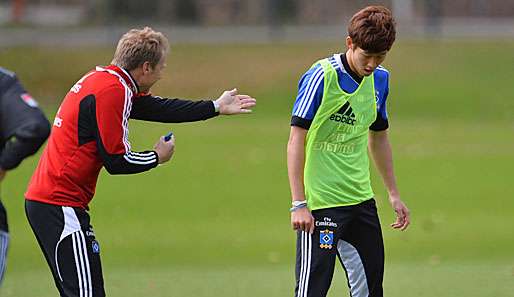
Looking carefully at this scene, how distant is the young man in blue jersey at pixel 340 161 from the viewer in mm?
6543

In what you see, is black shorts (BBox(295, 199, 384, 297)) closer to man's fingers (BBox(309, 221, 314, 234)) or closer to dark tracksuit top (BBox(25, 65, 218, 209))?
man's fingers (BBox(309, 221, 314, 234))

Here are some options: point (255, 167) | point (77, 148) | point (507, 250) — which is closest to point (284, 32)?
point (255, 167)

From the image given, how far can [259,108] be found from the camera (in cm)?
2808

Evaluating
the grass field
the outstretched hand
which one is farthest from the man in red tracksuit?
the grass field

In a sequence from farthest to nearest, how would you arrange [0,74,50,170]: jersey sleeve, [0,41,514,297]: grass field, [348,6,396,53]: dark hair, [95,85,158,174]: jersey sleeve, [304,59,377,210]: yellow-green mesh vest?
1. [0,41,514,297]: grass field
2. [304,59,377,210]: yellow-green mesh vest
3. [348,6,396,53]: dark hair
4. [95,85,158,174]: jersey sleeve
5. [0,74,50,170]: jersey sleeve

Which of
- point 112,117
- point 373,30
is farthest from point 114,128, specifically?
point 373,30

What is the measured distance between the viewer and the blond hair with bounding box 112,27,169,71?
21.5 feet

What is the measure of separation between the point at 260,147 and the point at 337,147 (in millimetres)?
15669

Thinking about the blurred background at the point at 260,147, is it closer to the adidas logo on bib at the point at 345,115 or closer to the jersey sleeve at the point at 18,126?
the adidas logo on bib at the point at 345,115

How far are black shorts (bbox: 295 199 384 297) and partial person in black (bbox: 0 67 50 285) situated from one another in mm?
1640

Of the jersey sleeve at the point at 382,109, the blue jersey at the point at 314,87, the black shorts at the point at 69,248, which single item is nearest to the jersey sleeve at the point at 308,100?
the blue jersey at the point at 314,87

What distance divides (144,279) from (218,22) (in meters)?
26.7

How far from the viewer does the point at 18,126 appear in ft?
19.1

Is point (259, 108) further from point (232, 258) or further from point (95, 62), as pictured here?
point (232, 258)
